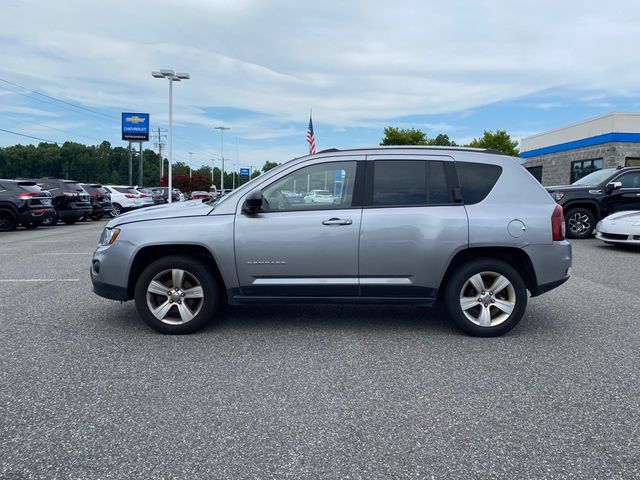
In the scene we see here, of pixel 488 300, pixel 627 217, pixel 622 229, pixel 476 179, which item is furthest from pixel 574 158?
pixel 488 300

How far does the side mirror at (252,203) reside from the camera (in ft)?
15.8

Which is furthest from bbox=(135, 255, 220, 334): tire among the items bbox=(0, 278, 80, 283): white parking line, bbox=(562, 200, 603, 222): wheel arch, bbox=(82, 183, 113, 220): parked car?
bbox=(82, 183, 113, 220): parked car

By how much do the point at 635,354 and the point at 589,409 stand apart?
1467 millimetres

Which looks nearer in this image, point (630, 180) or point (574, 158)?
point (630, 180)

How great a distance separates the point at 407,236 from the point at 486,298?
100 cm

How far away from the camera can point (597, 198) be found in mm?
13398

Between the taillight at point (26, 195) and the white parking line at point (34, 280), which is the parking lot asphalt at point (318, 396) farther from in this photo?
the taillight at point (26, 195)

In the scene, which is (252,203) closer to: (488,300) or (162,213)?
(162,213)

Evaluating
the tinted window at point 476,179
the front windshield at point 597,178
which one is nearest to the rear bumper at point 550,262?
the tinted window at point 476,179

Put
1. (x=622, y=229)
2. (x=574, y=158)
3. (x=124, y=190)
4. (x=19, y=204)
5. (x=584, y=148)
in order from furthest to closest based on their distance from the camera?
(x=574, y=158)
(x=584, y=148)
(x=124, y=190)
(x=19, y=204)
(x=622, y=229)

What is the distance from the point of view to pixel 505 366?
4.16 meters

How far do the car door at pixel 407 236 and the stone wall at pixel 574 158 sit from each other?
19506 millimetres

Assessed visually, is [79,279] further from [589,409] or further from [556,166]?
[556,166]

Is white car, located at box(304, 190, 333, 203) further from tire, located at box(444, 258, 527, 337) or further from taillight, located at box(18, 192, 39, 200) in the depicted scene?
taillight, located at box(18, 192, 39, 200)
